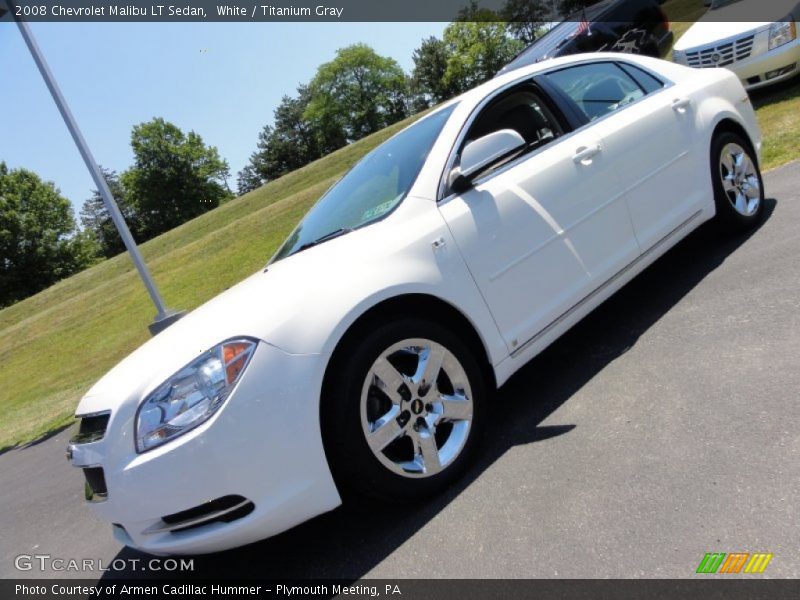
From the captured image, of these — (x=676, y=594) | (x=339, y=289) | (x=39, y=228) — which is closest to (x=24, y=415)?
(x=339, y=289)

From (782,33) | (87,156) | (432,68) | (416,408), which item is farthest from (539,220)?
(432,68)

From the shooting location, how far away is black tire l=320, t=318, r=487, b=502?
235 cm

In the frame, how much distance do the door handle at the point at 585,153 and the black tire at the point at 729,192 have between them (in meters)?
1.25

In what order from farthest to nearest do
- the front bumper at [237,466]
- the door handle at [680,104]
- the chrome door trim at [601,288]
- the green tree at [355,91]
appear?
the green tree at [355,91] < the door handle at [680,104] < the chrome door trim at [601,288] < the front bumper at [237,466]

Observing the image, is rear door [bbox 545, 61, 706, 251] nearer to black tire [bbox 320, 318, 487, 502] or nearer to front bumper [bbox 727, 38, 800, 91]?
black tire [bbox 320, 318, 487, 502]

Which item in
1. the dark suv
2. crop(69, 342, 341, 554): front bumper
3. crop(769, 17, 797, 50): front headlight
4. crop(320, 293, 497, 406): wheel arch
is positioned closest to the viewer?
crop(69, 342, 341, 554): front bumper

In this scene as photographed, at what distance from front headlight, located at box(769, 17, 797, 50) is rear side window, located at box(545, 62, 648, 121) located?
4.86 meters

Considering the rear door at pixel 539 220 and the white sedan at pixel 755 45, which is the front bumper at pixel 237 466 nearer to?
the rear door at pixel 539 220

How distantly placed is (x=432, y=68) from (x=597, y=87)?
7545 centimetres

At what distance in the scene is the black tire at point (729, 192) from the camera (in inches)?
164

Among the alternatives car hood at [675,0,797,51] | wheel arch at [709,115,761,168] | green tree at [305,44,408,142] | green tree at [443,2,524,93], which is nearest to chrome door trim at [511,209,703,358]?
wheel arch at [709,115,761,168]

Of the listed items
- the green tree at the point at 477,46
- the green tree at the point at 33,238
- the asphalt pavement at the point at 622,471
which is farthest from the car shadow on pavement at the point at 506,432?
the green tree at the point at 477,46

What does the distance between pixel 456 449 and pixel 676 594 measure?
3.63 feet

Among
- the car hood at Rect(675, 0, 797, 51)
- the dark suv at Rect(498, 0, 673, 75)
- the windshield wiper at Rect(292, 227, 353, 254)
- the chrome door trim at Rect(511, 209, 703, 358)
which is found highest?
the dark suv at Rect(498, 0, 673, 75)
